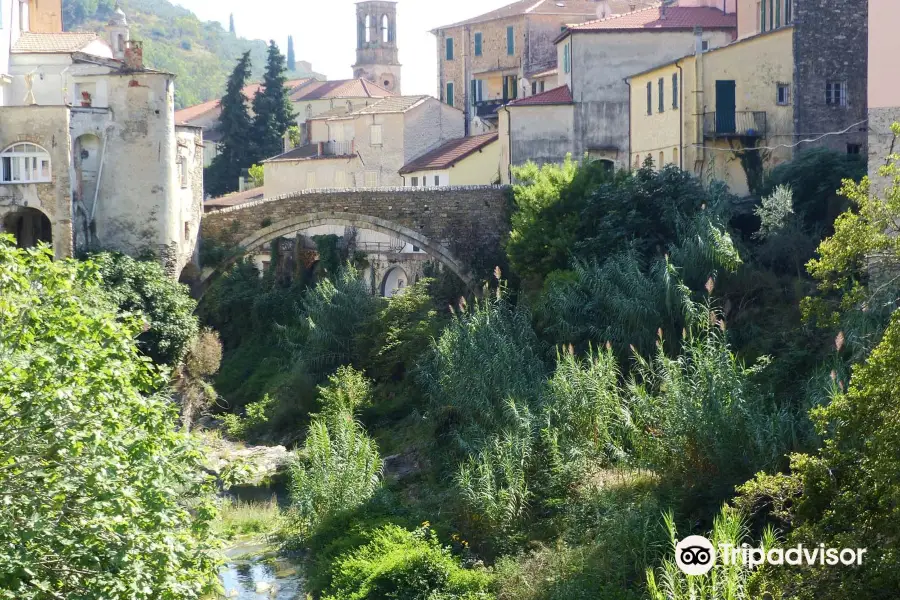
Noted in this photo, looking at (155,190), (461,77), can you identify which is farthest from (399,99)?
(155,190)

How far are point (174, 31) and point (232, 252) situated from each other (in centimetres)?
12199

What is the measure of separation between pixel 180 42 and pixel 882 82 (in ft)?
447

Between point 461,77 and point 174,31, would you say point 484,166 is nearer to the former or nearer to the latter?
point 461,77

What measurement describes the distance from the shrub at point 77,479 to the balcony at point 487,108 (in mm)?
40508

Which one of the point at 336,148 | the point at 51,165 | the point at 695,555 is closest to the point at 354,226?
the point at 51,165

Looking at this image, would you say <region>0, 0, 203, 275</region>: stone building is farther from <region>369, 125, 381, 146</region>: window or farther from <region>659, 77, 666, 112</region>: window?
<region>659, 77, 666, 112</region>: window

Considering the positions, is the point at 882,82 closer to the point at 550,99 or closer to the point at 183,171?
the point at 550,99

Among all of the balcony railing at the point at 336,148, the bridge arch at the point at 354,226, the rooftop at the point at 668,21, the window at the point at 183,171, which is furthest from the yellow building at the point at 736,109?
the balcony railing at the point at 336,148

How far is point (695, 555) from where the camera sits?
16.8 metres

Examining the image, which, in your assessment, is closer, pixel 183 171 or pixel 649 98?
pixel 649 98

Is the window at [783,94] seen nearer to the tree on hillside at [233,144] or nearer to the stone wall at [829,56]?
the stone wall at [829,56]

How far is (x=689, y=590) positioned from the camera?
51.6 ft

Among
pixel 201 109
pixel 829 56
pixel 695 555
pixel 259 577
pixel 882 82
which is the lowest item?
pixel 259 577

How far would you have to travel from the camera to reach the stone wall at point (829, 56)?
2977 centimetres
